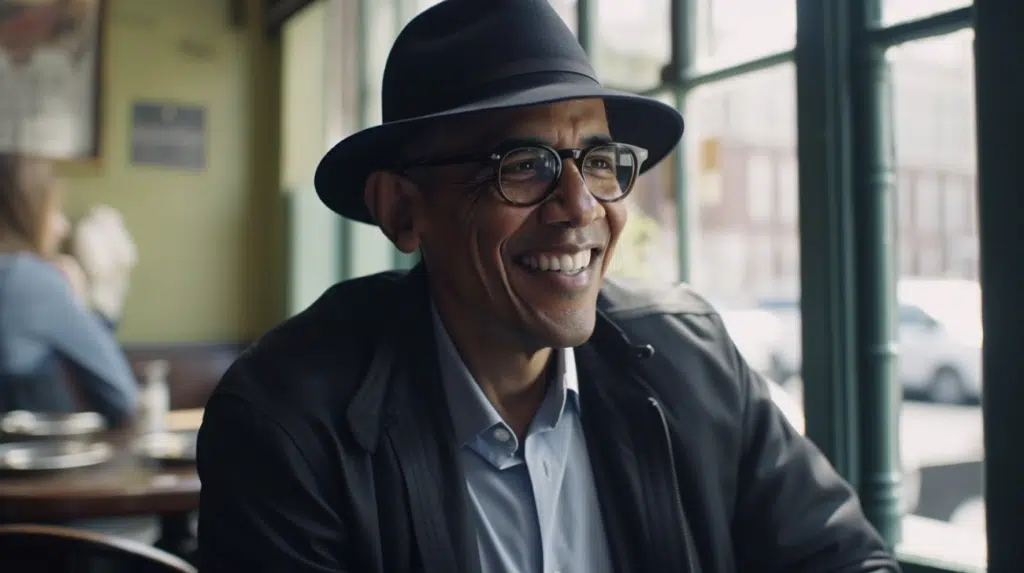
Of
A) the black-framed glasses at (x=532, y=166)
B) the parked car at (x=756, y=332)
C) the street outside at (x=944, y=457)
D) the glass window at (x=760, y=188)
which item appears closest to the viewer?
the black-framed glasses at (x=532, y=166)

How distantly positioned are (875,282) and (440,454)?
3.00 feet

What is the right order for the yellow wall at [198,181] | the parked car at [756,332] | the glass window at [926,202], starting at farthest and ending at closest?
the yellow wall at [198,181]
the parked car at [756,332]
the glass window at [926,202]

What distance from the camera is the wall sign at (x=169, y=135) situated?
435 cm

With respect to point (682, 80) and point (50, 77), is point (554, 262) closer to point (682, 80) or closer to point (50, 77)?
point (682, 80)

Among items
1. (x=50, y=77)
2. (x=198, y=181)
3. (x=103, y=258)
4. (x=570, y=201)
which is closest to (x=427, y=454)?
(x=570, y=201)

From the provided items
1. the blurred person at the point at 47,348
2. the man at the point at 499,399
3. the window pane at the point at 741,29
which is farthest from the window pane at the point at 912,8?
the blurred person at the point at 47,348

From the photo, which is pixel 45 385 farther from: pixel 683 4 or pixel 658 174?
pixel 683 4

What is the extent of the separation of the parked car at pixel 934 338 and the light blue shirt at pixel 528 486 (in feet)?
2.24

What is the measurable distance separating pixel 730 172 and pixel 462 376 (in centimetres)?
117

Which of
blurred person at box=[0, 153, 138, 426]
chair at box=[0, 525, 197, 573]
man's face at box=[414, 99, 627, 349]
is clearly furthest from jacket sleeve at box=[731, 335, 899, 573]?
blurred person at box=[0, 153, 138, 426]

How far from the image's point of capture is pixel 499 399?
121cm

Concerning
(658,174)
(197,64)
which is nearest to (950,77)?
(658,174)

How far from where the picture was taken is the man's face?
3.66 feet

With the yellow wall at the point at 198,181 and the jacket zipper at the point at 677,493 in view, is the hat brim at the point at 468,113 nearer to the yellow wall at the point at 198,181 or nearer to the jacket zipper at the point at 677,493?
the jacket zipper at the point at 677,493
